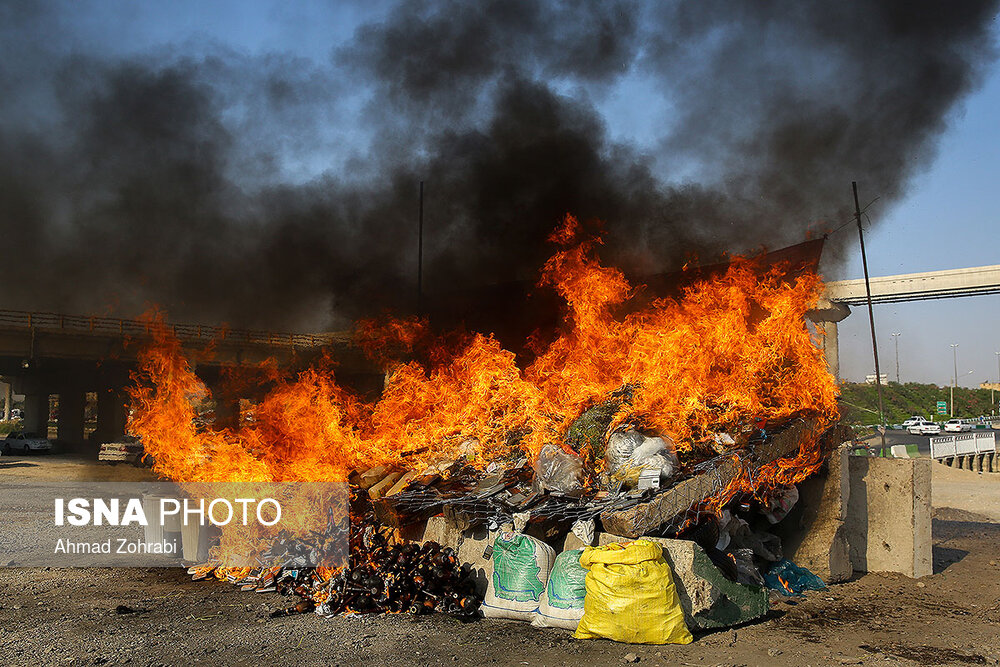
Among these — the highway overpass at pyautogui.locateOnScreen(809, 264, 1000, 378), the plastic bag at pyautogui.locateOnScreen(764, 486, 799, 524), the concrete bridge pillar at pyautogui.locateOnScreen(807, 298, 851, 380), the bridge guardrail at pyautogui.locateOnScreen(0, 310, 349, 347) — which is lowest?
the plastic bag at pyautogui.locateOnScreen(764, 486, 799, 524)

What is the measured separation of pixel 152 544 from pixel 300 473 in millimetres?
2438

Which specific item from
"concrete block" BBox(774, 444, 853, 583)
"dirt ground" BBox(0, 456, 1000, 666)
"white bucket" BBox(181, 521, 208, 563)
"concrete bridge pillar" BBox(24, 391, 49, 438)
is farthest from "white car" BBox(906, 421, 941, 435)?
"concrete bridge pillar" BBox(24, 391, 49, 438)

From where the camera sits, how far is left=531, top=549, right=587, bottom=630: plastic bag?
6.07m

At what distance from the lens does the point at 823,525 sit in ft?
26.5

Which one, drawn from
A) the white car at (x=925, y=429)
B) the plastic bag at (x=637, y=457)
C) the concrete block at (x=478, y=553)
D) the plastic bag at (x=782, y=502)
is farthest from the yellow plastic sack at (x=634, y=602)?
the white car at (x=925, y=429)

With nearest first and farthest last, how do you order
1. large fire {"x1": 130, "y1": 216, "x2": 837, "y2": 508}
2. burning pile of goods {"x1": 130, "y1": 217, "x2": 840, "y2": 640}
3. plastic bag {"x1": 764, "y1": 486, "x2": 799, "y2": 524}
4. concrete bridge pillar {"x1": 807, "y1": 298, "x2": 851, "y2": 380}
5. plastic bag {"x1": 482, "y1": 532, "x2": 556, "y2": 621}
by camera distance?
plastic bag {"x1": 482, "y1": 532, "x2": 556, "y2": 621} → burning pile of goods {"x1": 130, "y1": 217, "x2": 840, "y2": 640} → plastic bag {"x1": 764, "y1": 486, "x2": 799, "y2": 524} → large fire {"x1": 130, "y1": 216, "x2": 837, "y2": 508} → concrete bridge pillar {"x1": 807, "y1": 298, "x2": 851, "y2": 380}

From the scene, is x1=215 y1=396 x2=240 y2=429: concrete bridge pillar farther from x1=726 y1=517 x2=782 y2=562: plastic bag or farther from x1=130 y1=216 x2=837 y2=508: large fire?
x1=726 y1=517 x2=782 y2=562: plastic bag

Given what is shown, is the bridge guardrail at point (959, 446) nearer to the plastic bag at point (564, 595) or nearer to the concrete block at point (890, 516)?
the concrete block at point (890, 516)

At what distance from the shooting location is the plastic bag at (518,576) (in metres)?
6.36

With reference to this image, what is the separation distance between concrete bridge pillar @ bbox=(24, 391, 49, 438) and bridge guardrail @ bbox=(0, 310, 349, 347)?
1063 cm

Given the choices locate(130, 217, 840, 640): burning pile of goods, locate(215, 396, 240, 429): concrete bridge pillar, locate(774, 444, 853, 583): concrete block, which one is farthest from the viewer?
locate(215, 396, 240, 429): concrete bridge pillar

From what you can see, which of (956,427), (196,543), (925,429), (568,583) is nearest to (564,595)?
(568,583)

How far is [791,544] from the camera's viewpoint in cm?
820

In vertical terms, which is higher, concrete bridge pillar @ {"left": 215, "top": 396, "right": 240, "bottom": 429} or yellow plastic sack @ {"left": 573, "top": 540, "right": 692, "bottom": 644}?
concrete bridge pillar @ {"left": 215, "top": 396, "right": 240, "bottom": 429}
